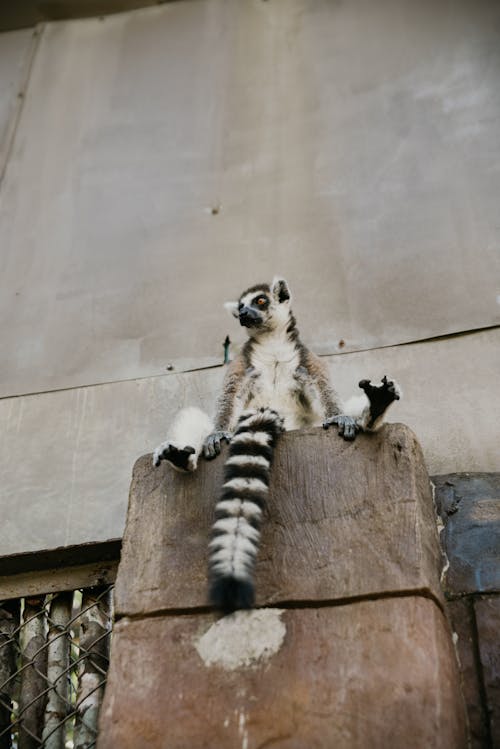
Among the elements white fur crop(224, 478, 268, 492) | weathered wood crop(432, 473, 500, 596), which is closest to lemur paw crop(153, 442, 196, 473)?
white fur crop(224, 478, 268, 492)

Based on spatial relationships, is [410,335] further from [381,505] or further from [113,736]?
[113,736]

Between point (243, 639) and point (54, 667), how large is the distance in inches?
57.7

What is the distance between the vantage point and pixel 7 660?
395 cm

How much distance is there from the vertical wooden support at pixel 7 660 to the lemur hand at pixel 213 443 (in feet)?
5.09

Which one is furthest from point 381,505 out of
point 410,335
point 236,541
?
point 410,335

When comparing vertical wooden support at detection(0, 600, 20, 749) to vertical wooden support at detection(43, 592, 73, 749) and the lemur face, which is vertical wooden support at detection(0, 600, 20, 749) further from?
the lemur face

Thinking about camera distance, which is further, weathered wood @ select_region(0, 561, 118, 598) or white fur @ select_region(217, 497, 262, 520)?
weathered wood @ select_region(0, 561, 118, 598)

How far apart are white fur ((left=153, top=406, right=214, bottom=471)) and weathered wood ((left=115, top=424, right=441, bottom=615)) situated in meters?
0.11

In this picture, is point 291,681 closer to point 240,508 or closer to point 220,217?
point 240,508

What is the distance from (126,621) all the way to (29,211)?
170 inches

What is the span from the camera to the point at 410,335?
16.1ft

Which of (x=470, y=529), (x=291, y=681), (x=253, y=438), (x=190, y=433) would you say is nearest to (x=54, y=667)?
(x=190, y=433)

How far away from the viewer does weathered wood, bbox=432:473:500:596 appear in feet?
10.8

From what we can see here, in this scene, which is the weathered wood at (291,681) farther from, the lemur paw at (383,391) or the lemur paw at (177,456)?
the lemur paw at (383,391)
